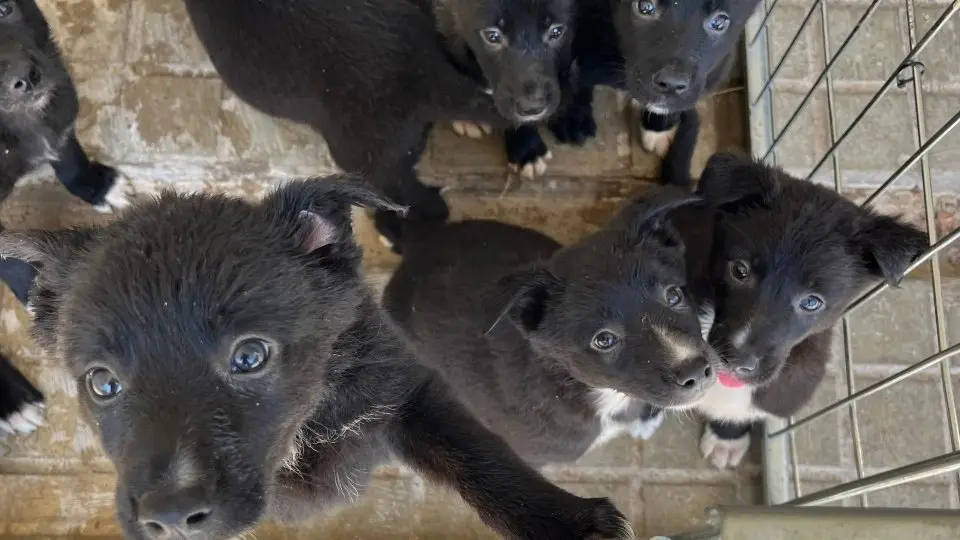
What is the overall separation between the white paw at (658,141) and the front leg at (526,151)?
0.37 m

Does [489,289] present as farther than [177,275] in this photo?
Yes

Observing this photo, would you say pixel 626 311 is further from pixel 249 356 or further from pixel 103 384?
pixel 103 384

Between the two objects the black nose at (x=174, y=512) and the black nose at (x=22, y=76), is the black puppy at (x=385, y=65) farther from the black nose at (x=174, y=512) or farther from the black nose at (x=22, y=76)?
the black nose at (x=174, y=512)

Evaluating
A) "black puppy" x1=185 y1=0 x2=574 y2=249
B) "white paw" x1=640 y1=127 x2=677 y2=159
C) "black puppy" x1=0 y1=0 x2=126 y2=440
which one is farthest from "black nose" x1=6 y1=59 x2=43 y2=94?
"white paw" x1=640 y1=127 x2=677 y2=159

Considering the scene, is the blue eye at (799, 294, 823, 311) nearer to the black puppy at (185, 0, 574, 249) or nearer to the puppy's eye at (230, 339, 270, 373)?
the black puppy at (185, 0, 574, 249)

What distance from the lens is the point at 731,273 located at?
2191 millimetres

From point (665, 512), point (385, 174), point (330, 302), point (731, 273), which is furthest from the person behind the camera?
point (665, 512)

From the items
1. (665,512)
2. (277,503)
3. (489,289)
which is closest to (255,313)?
(277,503)

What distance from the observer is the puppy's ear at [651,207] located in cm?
198

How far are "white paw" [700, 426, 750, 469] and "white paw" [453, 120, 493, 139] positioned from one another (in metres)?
1.40

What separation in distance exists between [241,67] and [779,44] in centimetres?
200

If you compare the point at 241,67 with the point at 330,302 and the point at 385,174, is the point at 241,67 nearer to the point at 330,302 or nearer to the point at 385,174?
the point at 385,174

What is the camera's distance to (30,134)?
2572mm

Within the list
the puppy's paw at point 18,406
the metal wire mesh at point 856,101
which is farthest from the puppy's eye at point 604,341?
the puppy's paw at point 18,406
